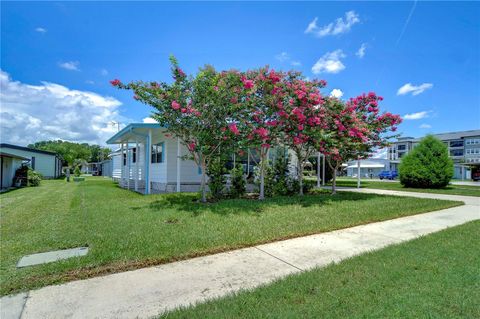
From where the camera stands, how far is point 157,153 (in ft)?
47.2

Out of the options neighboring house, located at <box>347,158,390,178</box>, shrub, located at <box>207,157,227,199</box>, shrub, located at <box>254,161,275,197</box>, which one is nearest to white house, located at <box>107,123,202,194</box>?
shrub, located at <box>207,157,227,199</box>

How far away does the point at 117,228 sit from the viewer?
588 centimetres

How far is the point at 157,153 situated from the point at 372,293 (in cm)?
1278

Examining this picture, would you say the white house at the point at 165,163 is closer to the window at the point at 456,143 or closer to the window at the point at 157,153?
the window at the point at 157,153

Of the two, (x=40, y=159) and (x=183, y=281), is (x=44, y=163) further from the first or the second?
(x=183, y=281)

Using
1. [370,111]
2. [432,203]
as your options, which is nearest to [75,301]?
[432,203]

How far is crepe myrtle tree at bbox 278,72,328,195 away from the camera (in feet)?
31.3

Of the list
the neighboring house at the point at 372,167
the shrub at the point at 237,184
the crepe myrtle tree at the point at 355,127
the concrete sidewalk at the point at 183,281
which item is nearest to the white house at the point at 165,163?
the shrub at the point at 237,184

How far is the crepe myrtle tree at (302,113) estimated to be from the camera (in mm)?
9531

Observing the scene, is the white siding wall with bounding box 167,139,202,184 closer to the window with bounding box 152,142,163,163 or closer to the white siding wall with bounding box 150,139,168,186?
the white siding wall with bounding box 150,139,168,186

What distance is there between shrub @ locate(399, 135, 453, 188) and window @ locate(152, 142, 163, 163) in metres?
15.7

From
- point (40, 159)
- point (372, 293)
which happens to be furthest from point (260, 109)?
point (40, 159)

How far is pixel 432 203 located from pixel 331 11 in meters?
7.71

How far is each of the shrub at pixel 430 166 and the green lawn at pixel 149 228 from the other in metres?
9.37
